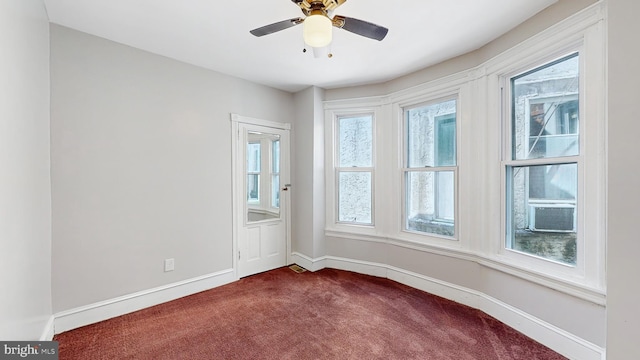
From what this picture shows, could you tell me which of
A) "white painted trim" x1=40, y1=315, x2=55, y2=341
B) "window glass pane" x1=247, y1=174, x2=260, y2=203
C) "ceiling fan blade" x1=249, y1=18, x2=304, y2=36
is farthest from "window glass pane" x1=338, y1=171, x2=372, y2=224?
"white painted trim" x1=40, y1=315, x2=55, y2=341

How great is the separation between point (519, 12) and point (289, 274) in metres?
3.57

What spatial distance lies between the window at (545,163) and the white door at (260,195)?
8.90 feet

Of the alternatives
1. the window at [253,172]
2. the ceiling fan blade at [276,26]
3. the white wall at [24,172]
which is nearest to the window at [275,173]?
the window at [253,172]

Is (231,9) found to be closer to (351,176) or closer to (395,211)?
(351,176)

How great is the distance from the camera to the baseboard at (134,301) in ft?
7.10

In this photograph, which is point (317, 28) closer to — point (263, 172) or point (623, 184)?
point (623, 184)

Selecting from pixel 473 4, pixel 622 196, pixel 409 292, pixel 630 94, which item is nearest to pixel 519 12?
pixel 473 4

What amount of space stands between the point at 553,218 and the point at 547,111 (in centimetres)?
87

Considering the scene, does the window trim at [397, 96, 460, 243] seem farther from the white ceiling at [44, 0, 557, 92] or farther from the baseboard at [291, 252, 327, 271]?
the baseboard at [291, 252, 327, 271]

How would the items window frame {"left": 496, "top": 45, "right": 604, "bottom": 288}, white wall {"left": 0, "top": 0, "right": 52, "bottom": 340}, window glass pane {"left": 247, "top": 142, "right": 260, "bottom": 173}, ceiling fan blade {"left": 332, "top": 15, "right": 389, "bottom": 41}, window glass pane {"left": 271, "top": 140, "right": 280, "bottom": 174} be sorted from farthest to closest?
window glass pane {"left": 271, "top": 140, "right": 280, "bottom": 174} < window glass pane {"left": 247, "top": 142, "right": 260, "bottom": 173} < window frame {"left": 496, "top": 45, "right": 604, "bottom": 288} < ceiling fan blade {"left": 332, "top": 15, "right": 389, "bottom": 41} < white wall {"left": 0, "top": 0, "right": 52, "bottom": 340}

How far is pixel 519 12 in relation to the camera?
1.99 meters

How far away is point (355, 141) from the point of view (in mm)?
3688

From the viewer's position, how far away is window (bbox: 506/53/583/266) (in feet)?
6.32

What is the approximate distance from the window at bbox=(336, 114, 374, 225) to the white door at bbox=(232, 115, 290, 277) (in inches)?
31.7
